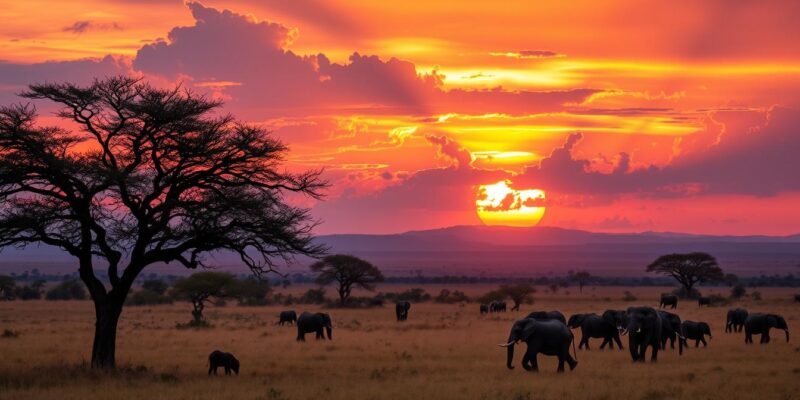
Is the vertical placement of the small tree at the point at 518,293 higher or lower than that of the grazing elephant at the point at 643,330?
higher

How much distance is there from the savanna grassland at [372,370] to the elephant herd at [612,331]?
57cm

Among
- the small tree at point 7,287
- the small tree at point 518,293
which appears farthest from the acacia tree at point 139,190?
the small tree at point 7,287

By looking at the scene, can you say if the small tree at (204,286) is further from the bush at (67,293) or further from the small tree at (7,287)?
→ the bush at (67,293)

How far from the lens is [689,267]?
11175cm

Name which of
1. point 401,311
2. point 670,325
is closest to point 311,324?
point 670,325

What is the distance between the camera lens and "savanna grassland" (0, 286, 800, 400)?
23734 mm

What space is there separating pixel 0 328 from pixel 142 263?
32.4 m

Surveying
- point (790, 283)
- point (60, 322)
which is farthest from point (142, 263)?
point (790, 283)

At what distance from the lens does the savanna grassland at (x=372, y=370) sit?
2373 cm

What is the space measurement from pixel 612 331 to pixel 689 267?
77.3 meters

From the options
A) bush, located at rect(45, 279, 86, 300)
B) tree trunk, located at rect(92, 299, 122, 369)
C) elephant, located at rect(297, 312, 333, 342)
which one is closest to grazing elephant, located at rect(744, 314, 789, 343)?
elephant, located at rect(297, 312, 333, 342)

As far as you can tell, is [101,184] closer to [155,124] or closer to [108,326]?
[155,124]

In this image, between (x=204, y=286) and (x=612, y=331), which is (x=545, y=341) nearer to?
(x=612, y=331)

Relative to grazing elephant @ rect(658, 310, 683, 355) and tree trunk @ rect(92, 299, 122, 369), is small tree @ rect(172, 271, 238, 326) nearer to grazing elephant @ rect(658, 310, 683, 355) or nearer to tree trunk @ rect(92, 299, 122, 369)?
grazing elephant @ rect(658, 310, 683, 355)
